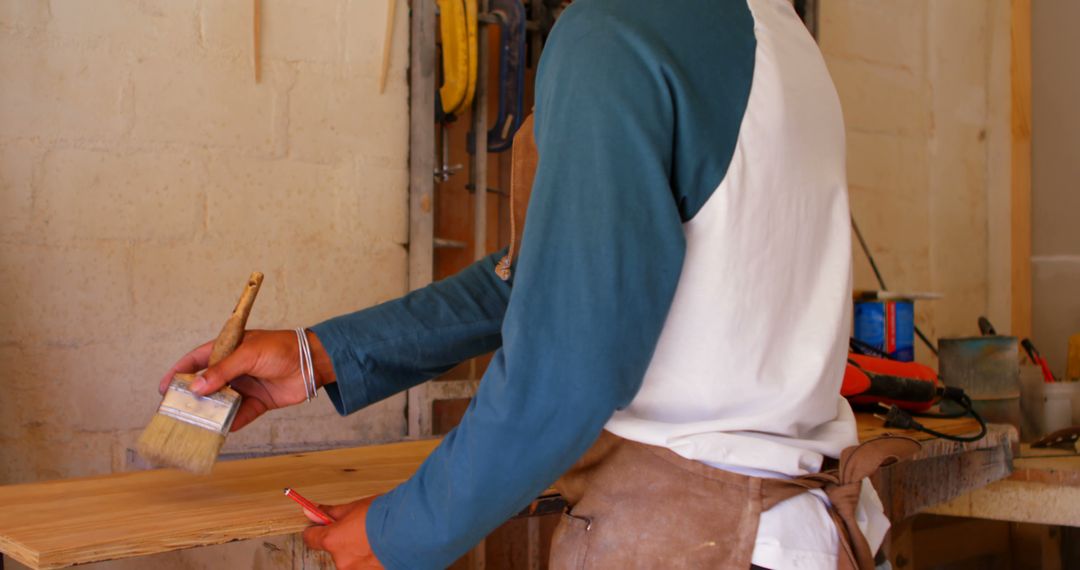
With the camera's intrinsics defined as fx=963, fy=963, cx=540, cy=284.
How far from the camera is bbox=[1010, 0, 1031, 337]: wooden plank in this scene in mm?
3607

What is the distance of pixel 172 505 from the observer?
3.78ft

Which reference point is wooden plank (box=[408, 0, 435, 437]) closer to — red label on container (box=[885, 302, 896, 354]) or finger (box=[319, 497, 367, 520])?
red label on container (box=[885, 302, 896, 354])

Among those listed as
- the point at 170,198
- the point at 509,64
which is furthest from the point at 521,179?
the point at 509,64

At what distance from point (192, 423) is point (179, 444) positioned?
27mm

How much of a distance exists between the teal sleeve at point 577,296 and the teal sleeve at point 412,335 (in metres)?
0.38

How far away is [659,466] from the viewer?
99 cm

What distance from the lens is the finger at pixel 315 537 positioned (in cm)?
104

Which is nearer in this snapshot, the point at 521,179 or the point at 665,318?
the point at 665,318

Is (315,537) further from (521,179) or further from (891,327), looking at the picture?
(891,327)

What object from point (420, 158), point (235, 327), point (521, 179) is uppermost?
point (420, 158)

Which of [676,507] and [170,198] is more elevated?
[170,198]

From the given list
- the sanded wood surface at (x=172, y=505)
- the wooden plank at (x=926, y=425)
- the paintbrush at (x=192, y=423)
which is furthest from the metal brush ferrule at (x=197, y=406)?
the wooden plank at (x=926, y=425)

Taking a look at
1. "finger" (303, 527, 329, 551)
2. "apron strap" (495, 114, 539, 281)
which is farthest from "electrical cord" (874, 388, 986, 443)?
"finger" (303, 527, 329, 551)

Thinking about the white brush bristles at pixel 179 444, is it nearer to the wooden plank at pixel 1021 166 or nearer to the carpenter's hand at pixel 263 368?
the carpenter's hand at pixel 263 368
